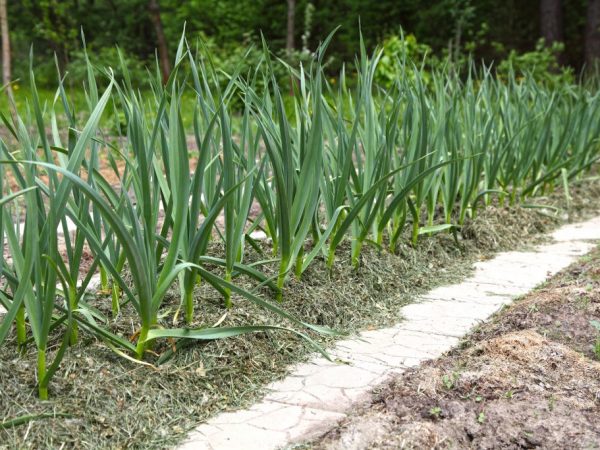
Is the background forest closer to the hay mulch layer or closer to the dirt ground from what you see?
the hay mulch layer

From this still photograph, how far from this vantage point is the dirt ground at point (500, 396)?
1.99 metres

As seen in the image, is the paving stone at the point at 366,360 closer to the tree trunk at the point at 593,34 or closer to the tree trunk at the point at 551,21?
the tree trunk at the point at 593,34

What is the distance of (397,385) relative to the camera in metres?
2.37

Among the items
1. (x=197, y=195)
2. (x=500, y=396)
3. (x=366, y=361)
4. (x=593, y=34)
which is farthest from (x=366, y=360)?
(x=593, y=34)

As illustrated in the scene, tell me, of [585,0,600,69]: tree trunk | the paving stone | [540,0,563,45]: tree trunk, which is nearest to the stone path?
the paving stone

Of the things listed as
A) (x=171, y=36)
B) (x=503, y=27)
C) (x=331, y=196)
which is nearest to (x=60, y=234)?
(x=331, y=196)

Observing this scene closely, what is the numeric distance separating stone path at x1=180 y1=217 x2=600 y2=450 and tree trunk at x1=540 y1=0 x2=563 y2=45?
11.1 metres

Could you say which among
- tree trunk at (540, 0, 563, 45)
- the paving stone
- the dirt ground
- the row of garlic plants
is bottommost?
the paving stone

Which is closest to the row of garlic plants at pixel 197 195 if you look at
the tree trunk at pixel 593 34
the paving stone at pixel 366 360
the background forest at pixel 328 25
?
the paving stone at pixel 366 360

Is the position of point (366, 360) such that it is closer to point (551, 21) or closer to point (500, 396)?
point (500, 396)

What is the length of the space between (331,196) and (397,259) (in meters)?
0.64

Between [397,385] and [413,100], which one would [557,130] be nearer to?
[413,100]

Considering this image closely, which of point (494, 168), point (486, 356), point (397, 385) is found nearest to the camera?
point (397, 385)

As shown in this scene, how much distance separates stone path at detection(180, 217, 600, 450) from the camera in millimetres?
2094
